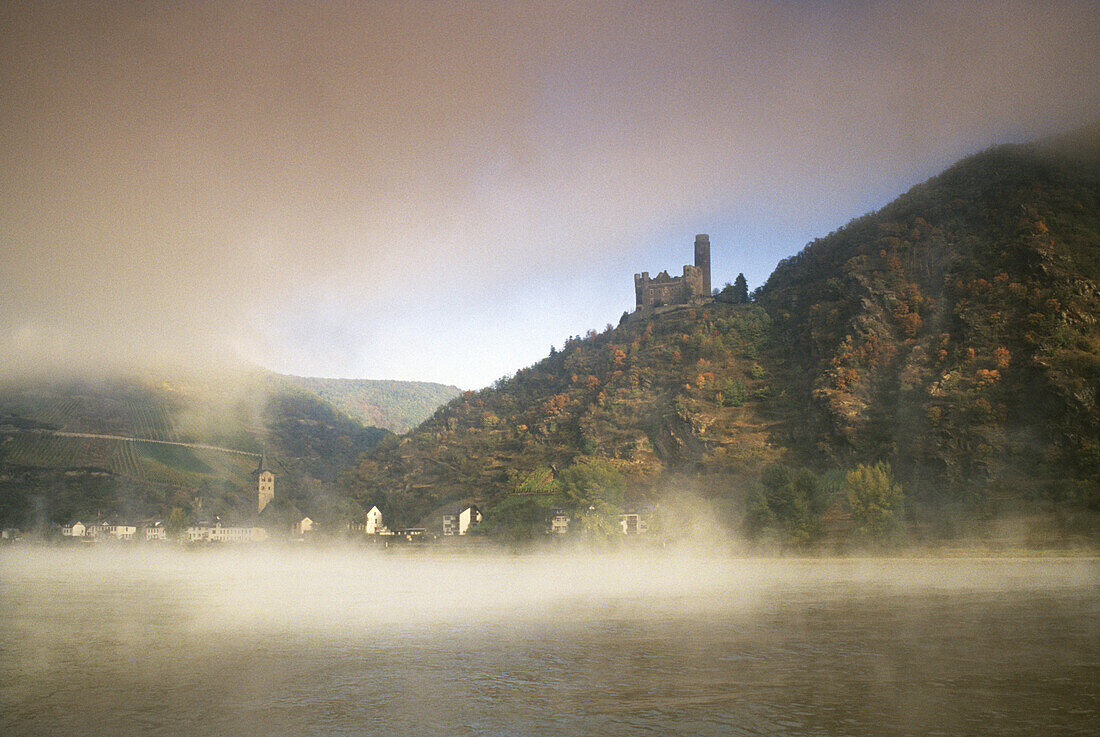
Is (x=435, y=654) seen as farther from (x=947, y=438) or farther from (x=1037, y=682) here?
Answer: (x=947, y=438)

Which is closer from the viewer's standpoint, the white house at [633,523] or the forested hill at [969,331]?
the white house at [633,523]

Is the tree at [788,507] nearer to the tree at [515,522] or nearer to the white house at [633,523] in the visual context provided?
the white house at [633,523]

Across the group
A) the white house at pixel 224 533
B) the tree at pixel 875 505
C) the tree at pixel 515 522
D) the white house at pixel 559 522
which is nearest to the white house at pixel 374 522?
the tree at pixel 515 522

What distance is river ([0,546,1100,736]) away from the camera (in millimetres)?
19516

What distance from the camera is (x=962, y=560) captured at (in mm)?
68000

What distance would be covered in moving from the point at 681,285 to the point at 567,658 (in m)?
156

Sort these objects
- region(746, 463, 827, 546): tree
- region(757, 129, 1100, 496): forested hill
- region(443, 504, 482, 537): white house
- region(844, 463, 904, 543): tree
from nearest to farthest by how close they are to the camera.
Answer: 1. region(844, 463, 904, 543): tree
2. region(746, 463, 827, 546): tree
3. region(757, 129, 1100, 496): forested hill
4. region(443, 504, 482, 537): white house

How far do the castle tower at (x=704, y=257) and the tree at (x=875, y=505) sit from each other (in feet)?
337

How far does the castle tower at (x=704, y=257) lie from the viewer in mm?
179375

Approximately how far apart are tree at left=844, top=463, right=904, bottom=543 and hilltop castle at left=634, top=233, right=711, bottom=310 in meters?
97.2

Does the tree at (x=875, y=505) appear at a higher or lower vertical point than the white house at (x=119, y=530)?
higher

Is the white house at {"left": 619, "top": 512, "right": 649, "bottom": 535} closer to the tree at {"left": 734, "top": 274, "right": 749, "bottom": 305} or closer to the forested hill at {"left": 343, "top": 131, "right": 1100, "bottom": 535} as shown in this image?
the forested hill at {"left": 343, "top": 131, "right": 1100, "bottom": 535}

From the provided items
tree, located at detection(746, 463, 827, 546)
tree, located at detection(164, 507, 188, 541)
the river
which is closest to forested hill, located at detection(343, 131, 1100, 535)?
tree, located at detection(746, 463, 827, 546)

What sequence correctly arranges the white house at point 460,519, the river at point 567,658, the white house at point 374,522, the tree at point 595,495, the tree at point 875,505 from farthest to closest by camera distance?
the white house at point 374,522
the white house at point 460,519
the tree at point 595,495
the tree at point 875,505
the river at point 567,658
